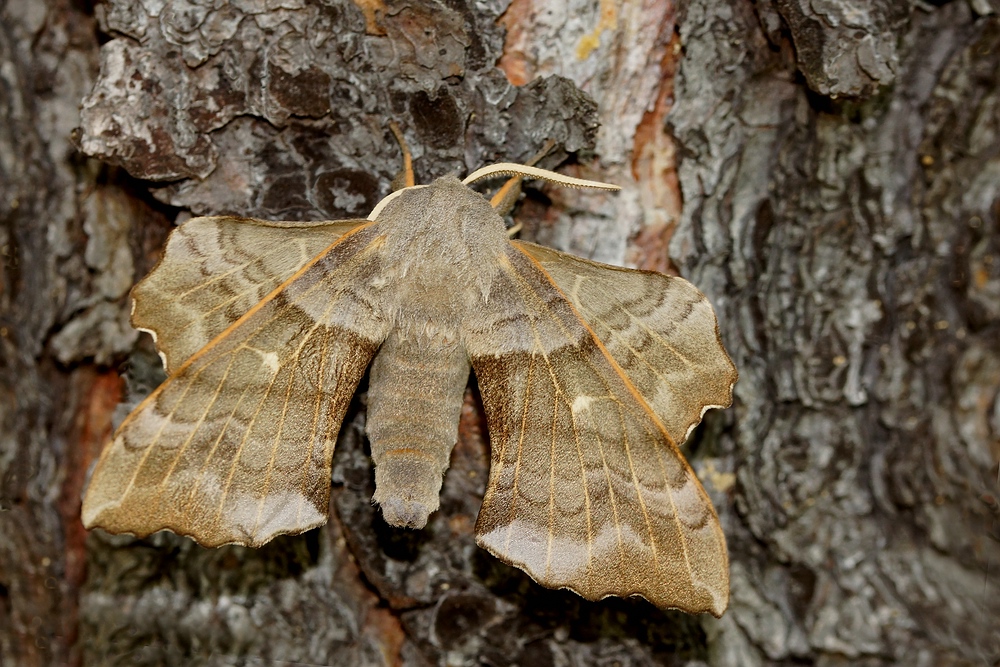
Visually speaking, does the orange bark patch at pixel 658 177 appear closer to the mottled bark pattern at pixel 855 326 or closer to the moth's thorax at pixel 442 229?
the mottled bark pattern at pixel 855 326

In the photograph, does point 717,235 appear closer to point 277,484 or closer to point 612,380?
point 612,380

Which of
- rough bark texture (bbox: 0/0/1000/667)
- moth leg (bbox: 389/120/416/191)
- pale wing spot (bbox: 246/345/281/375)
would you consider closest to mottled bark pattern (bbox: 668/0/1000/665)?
rough bark texture (bbox: 0/0/1000/667)

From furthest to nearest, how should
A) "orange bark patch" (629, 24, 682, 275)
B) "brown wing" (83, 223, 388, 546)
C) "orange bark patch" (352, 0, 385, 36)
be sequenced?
"orange bark patch" (629, 24, 682, 275)
"orange bark patch" (352, 0, 385, 36)
"brown wing" (83, 223, 388, 546)

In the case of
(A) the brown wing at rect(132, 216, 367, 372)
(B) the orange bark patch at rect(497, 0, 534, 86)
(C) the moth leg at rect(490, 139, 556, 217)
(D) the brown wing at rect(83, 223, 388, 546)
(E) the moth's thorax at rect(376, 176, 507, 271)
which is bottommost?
(D) the brown wing at rect(83, 223, 388, 546)

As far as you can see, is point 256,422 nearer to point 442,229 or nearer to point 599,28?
point 442,229

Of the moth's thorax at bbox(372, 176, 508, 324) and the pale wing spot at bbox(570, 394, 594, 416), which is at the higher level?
the moth's thorax at bbox(372, 176, 508, 324)

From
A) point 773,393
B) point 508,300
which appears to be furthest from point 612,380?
point 773,393

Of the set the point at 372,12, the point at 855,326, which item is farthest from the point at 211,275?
the point at 855,326

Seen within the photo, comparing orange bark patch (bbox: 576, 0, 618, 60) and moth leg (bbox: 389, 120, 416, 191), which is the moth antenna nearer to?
moth leg (bbox: 389, 120, 416, 191)
